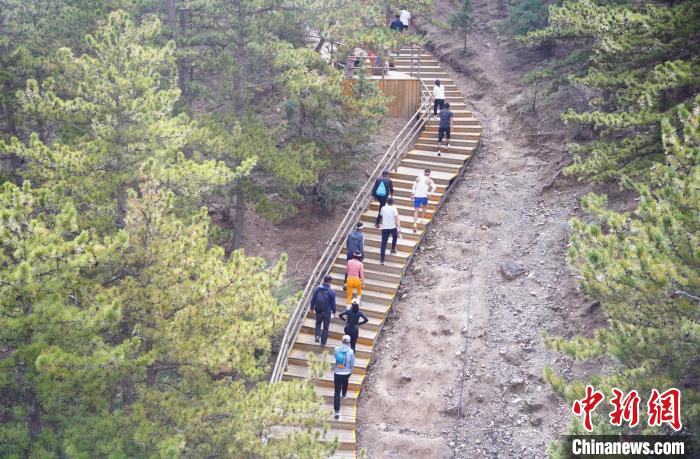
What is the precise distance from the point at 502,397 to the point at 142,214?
305 inches

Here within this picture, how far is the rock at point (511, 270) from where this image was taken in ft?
50.3

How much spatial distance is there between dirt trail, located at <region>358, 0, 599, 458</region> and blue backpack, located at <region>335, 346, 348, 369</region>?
1.68 meters

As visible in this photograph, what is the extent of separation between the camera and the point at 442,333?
14.6 meters

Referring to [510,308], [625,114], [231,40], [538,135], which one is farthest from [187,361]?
[538,135]

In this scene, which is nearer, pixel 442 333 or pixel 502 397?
pixel 502 397

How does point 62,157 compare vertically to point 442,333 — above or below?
above

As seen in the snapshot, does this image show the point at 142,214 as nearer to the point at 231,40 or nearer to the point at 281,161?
the point at 281,161

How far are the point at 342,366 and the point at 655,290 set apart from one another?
19.8 ft

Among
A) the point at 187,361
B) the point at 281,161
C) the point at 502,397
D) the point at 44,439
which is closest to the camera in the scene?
the point at 44,439

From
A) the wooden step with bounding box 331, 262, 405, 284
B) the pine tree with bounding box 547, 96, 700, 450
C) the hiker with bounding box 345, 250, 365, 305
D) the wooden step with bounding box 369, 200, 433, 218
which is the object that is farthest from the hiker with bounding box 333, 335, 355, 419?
the wooden step with bounding box 369, 200, 433, 218

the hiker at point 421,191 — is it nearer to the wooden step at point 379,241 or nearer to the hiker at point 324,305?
the wooden step at point 379,241

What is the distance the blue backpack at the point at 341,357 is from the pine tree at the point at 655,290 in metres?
4.22

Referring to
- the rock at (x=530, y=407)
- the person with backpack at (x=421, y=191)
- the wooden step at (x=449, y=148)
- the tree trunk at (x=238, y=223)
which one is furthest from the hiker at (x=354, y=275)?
the wooden step at (x=449, y=148)

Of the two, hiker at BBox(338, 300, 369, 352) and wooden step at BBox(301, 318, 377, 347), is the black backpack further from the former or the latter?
wooden step at BBox(301, 318, 377, 347)
